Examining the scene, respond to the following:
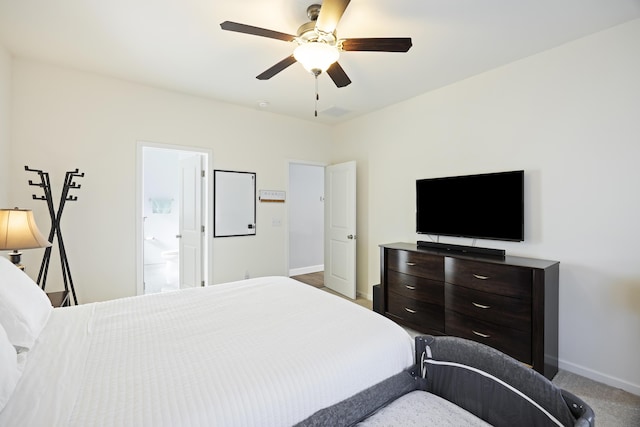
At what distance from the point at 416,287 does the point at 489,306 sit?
0.75 metres

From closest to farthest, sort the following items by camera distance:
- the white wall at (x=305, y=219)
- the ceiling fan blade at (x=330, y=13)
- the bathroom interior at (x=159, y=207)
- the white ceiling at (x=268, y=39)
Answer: the ceiling fan blade at (x=330, y=13) < the white ceiling at (x=268, y=39) < the white wall at (x=305, y=219) < the bathroom interior at (x=159, y=207)

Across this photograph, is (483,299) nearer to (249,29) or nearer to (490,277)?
(490,277)

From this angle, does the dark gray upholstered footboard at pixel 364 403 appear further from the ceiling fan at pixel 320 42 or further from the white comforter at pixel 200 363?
the ceiling fan at pixel 320 42

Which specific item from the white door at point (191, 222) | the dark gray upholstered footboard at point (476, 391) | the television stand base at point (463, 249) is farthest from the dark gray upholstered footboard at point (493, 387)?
the white door at point (191, 222)

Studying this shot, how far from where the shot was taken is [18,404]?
0.92m

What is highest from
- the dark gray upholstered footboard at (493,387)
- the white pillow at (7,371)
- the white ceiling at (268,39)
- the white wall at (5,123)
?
the white ceiling at (268,39)

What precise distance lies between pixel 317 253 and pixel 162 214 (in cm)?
348

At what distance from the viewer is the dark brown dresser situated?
7.34 ft

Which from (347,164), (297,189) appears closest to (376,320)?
(347,164)

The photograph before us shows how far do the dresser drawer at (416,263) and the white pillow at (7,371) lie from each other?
293cm

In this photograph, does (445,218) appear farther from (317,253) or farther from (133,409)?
(317,253)

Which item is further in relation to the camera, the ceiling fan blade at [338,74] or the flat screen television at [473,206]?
the flat screen television at [473,206]

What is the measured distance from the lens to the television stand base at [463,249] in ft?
9.12

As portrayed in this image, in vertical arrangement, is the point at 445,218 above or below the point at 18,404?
above
